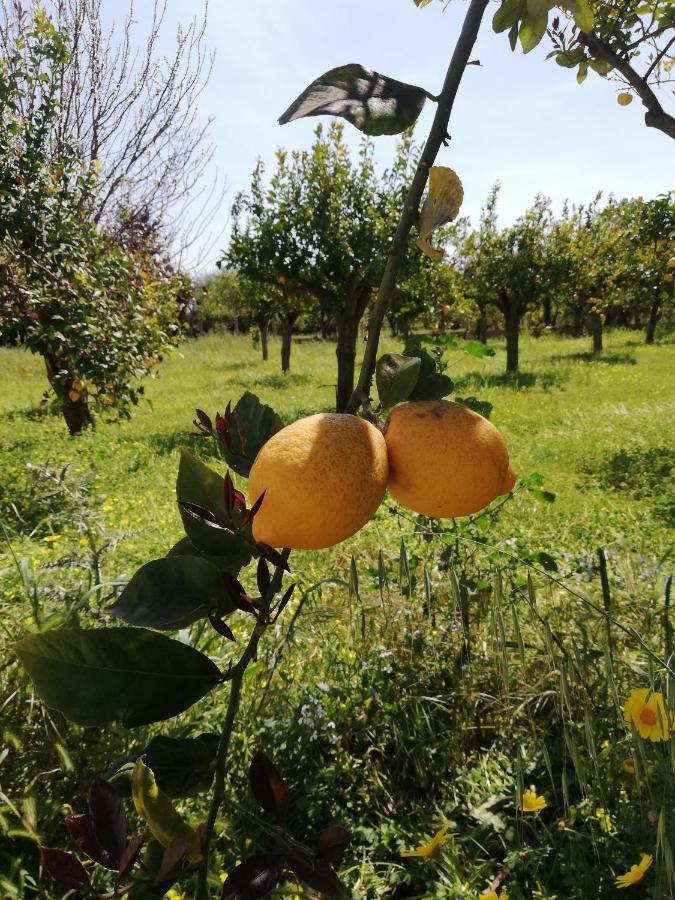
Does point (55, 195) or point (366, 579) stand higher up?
point (55, 195)

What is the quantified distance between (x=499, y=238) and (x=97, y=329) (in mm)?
13017

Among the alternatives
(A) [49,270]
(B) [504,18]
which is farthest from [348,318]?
(B) [504,18]

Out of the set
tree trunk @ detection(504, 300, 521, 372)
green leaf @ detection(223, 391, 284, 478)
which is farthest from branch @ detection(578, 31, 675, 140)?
tree trunk @ detection(504, 300, 521, 372)

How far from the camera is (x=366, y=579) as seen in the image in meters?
3.37

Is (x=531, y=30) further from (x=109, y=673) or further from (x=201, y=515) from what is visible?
(x=109, y=673)

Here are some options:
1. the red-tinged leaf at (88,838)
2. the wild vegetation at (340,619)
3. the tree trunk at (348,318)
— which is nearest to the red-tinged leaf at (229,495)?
the wild vegetation at (340,619)

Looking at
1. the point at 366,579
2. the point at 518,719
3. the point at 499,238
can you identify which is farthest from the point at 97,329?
the point at 499,238

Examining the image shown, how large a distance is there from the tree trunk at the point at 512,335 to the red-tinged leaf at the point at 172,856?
14.5 m

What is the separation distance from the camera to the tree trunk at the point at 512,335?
13945 millimetres

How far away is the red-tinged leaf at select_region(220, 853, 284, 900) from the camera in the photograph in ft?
1.28

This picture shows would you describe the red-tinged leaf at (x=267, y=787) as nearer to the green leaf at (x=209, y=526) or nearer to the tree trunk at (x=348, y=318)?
the green leaf at (x=209, y=526)

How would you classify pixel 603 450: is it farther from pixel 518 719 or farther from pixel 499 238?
pixel 499 238

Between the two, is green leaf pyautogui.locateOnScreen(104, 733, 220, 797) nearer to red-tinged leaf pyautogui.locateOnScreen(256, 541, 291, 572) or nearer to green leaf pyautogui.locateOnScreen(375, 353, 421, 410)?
red-tinged leaf pyautogui.locateOnScreen(256, 541, 291, 572)

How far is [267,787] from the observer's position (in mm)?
457
